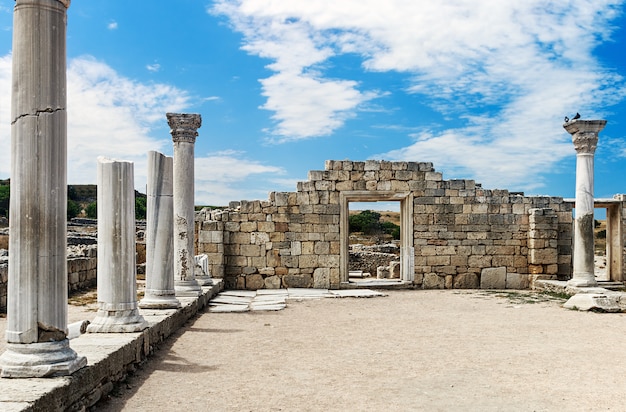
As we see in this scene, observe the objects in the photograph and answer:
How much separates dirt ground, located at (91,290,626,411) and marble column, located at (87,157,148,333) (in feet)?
2.36

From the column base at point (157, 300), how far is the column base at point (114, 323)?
210 cm

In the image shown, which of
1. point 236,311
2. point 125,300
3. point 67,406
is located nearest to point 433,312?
point 236,311

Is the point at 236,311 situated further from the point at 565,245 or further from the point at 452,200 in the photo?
the point at 565,245

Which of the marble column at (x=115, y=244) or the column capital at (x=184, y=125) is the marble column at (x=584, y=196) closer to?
the column capital at (x=184, y=125)

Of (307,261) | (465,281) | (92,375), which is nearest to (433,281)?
(465,281)

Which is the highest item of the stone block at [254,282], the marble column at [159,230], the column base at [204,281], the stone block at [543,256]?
the marble column at [159,230]

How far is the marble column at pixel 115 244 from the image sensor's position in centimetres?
707

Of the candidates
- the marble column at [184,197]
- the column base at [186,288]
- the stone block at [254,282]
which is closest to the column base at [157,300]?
the column base at [186,288]

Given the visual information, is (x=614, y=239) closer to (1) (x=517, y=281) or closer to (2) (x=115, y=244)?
(1) (x=517, y=281)

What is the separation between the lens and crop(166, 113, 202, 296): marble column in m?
11.9

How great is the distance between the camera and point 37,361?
4.74 metres

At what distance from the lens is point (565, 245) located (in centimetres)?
1730

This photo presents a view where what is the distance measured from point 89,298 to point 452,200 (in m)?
9.82

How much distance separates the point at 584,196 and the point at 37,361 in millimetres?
13585
